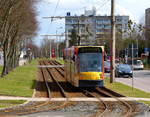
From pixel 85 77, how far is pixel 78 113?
11.2 meters

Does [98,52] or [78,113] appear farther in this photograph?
[98,52]

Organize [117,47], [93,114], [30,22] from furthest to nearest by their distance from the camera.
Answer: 1. [117,47]
2. [30,22]
3. [93,114]

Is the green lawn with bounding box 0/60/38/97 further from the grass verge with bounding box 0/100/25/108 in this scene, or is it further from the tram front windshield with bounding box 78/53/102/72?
the tram front windshield with bounding box 78/53/102/72

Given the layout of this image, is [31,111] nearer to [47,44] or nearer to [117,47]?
[117,47]

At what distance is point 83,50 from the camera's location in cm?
2800

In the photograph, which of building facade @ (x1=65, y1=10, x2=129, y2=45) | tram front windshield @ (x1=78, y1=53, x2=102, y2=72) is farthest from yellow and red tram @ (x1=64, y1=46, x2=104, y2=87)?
building facade @ (x1=65, y1=10, x2=129, y2=45)

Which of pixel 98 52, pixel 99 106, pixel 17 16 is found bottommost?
pixel 99 106

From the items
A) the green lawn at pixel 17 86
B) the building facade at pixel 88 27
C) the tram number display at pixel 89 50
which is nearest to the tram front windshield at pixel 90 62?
the tram number display at pixel 89 50

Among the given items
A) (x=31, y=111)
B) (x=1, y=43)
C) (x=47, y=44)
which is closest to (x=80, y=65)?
(x=31, y=111)

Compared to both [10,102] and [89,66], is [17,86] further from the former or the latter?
[10,102]

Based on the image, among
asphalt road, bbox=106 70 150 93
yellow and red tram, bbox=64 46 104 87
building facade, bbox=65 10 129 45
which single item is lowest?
asphalt road, bbox=106 70 150 93

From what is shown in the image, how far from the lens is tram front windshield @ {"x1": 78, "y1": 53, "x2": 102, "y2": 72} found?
27.6 metres

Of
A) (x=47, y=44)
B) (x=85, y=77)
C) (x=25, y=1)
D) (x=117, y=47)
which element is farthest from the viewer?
(x=47, y=44)

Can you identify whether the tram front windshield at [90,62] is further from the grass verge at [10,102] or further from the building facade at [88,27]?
the building facade at [88,27]
